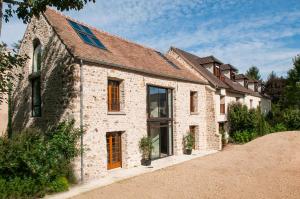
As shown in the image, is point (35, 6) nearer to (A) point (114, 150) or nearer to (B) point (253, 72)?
(A) point (114, 150)

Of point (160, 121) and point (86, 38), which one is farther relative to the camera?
point (160, 121)

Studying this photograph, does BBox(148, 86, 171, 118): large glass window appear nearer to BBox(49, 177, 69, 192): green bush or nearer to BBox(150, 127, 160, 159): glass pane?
BBox(150, 127, 160, 159): glass pane

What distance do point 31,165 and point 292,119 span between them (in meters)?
26.6

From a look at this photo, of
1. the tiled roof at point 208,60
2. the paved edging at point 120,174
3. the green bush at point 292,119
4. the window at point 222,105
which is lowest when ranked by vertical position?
the paved edging at point 120,174

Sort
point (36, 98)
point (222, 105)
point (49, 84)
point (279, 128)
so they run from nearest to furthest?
point (49, 84), point (36, 98), point (222, 105), point (279, 128)

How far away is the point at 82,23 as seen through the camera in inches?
678

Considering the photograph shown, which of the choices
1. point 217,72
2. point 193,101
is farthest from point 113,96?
point 217,72

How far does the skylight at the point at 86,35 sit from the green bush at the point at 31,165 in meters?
5.72

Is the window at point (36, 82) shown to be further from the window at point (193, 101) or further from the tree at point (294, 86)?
the tree at point (294, 86)

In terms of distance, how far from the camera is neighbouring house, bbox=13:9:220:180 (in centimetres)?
1249

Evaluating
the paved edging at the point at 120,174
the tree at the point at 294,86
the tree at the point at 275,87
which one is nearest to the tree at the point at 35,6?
the paved edging at the point at 120,174

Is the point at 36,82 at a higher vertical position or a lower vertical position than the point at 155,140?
higher

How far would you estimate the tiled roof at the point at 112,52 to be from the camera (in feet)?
43.3

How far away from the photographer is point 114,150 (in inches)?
566
